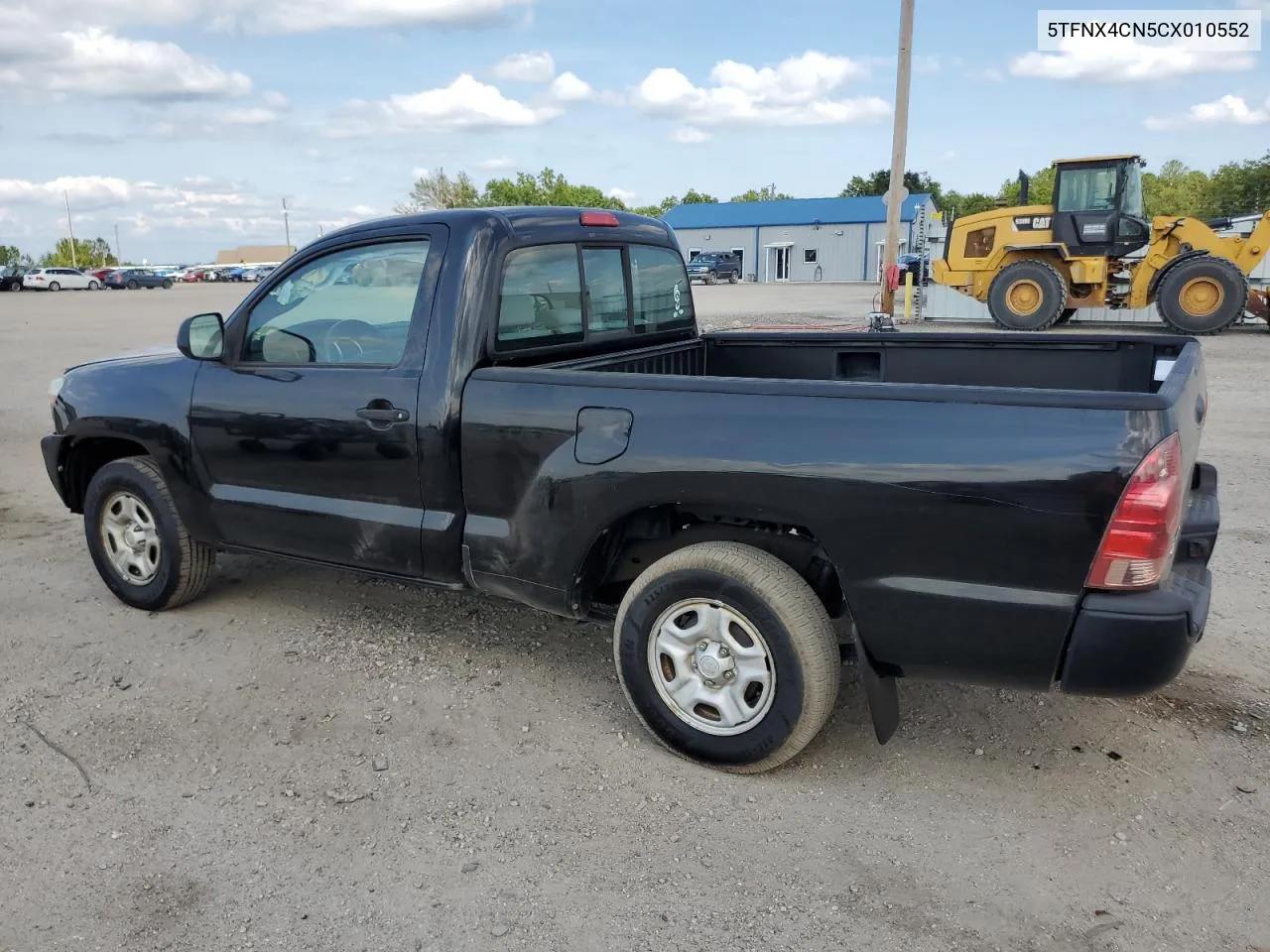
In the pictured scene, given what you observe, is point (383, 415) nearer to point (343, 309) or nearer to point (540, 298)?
point (343, 309)

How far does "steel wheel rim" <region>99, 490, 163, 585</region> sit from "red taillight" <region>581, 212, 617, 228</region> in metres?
2.47

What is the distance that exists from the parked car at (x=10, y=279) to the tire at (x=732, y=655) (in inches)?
2178

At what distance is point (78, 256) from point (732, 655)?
124 metres

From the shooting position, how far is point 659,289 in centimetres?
473

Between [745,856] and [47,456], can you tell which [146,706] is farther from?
[745,856]

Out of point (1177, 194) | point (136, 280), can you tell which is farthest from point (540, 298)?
point (1177, 194)

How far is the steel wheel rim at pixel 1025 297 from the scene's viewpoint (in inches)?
695

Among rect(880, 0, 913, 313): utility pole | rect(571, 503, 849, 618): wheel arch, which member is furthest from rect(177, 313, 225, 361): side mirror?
rect(880, 0, 913, 313): utility pole

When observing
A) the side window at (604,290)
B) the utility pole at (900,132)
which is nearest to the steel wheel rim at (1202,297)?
the utility pole at (900,132)

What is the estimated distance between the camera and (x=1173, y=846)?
291 centimetres

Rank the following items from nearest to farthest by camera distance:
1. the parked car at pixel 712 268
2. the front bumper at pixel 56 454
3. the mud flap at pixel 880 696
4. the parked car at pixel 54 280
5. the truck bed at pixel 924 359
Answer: the mud flap at pixel 880 696 < the truck bed at pixel 924 359 < the front bumper at pixel 56 454 < the parked car at pixel 54 280 < the parked car at pixel 712 268

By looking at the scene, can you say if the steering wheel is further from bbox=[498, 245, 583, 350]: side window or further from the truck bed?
the truck bed

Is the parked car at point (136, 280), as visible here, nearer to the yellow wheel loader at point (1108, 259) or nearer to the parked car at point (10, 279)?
the parked car at point (10, 279)

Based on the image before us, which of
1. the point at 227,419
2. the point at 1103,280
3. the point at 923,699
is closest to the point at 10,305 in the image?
the point at 1103,280
